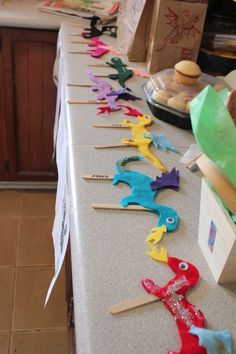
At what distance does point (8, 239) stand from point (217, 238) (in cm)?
142

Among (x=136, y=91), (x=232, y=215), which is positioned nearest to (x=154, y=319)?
(x=232, y=215)

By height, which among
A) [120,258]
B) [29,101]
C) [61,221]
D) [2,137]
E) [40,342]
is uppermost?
[120,258]

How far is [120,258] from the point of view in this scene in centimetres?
57

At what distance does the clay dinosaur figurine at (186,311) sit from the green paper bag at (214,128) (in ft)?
0.61

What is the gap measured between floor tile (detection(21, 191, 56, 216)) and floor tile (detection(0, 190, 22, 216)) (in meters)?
0.03

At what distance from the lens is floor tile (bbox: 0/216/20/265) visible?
167 centimetres

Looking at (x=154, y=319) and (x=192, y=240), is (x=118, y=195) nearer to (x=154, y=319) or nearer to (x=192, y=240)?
(x=192, y=240)

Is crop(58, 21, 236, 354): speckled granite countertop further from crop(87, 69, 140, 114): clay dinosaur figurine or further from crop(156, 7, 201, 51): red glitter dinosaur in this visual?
crop(156, 7, 201, 51): red glitter dinosaur

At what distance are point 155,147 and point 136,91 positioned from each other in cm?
33

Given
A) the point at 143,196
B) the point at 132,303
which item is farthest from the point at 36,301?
Answer: the point at 132,303

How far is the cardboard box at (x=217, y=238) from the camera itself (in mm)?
494

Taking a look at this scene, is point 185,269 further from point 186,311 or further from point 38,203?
point 38,203

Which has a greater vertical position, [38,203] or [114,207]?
[114,207]

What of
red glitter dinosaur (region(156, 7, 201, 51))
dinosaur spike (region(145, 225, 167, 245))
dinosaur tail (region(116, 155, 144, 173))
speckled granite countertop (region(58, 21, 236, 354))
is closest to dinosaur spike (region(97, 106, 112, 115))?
speckled granite countertop (region(58, 21, 236, 354))
